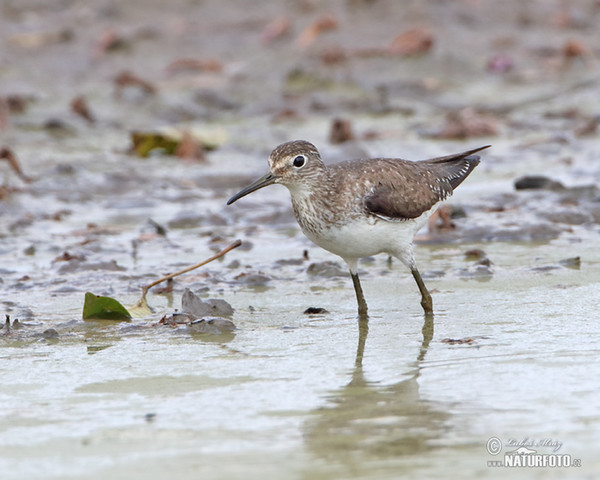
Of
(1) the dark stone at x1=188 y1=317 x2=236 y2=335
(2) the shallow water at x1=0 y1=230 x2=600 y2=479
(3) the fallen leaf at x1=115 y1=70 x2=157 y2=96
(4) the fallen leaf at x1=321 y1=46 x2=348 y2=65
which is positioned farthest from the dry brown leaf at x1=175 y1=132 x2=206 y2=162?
(1) the dark stone at x1=188 y1=317 x2=236 y2=335

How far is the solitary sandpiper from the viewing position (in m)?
6.98

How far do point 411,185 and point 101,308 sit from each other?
2.47 metres

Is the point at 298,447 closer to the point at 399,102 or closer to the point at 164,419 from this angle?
the point at 164,419

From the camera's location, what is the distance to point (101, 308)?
270 inches

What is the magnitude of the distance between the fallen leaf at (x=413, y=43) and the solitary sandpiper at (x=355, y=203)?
35.2 ft

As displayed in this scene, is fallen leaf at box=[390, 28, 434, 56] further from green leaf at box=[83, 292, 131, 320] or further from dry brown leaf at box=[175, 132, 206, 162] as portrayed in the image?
green leaf at box=[83, 292, 131, 320]

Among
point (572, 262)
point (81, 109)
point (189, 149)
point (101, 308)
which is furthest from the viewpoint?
point (81, 109)

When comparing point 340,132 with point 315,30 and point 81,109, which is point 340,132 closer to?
point 81,109

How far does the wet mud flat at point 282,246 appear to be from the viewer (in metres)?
4.67

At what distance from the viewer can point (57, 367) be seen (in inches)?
230

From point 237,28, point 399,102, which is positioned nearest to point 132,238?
point 399,102

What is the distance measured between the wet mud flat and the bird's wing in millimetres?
702

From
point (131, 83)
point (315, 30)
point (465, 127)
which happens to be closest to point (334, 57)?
point (315, 30)

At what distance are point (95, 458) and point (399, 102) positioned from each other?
13.4 metres
